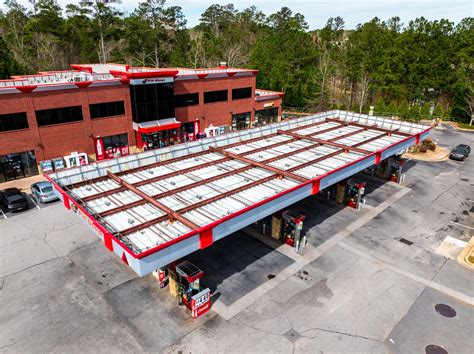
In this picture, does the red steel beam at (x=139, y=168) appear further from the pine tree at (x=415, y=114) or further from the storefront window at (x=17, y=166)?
the pine tree at (x=415, y=114)

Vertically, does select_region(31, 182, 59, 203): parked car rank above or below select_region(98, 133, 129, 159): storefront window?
below

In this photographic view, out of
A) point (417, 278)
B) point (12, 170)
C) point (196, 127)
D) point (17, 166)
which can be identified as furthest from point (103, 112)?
point (417, 278)

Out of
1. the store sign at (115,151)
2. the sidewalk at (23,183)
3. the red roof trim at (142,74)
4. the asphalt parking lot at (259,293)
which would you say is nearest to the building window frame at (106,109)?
the red roof trim at (142,74)

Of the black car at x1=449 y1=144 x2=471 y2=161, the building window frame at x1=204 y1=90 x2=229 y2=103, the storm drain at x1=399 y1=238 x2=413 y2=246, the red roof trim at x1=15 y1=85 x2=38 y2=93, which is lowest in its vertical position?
→ the storm drain at x1=399 y1=238 x2=413 y2=246

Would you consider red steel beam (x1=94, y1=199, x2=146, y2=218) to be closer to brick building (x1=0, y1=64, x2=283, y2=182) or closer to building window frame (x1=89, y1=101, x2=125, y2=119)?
brick building (x1=0, y1=64, x2=283, y2=182)

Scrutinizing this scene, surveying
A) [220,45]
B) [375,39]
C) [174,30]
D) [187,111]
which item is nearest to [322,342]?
[187,111]

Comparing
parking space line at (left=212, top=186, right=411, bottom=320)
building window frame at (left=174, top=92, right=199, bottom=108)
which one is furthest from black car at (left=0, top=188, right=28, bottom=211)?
building window frame at (left=174, top=92, right=199, bottom=108)

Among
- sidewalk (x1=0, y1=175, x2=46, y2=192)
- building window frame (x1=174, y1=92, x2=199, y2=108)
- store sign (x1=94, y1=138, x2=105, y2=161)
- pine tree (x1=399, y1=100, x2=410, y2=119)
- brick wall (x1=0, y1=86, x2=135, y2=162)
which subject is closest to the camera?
brick wall (x1=0, y1=86, x2=135, y2=162)
